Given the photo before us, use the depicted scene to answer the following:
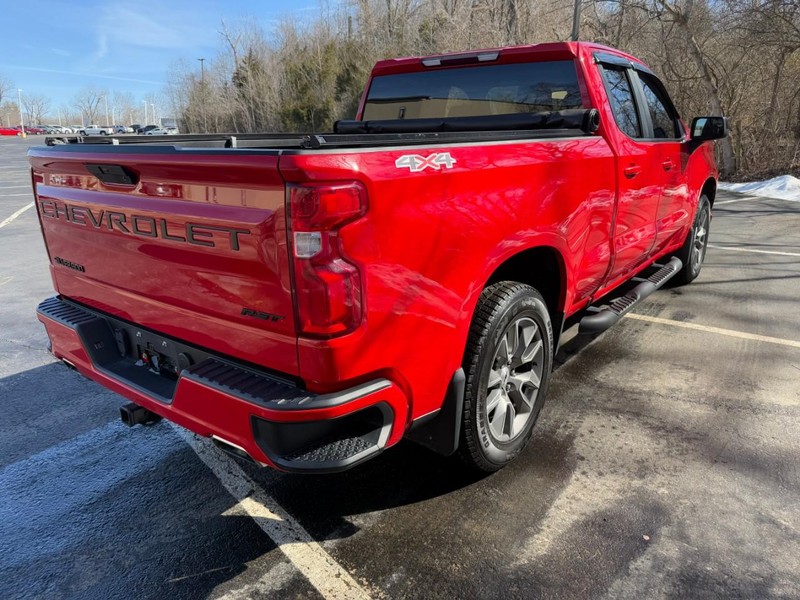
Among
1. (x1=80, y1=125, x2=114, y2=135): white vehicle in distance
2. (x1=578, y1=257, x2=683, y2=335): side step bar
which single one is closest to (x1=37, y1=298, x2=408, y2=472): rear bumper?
(x1=578, y1=257, x2=683, y2=335): side step bar

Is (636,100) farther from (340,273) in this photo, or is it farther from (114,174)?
(114,174)

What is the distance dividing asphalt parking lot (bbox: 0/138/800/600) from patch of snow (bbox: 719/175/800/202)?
1133 centimetres

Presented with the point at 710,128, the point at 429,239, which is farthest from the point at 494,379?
the point at 710,128

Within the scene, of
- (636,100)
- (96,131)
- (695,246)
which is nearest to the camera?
(636,100)

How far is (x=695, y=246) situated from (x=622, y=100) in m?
2.89

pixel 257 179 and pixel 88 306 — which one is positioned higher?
pixel 257 179

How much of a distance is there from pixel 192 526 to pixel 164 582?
13.5 inches

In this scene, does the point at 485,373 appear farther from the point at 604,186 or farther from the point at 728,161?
the point at 728,161

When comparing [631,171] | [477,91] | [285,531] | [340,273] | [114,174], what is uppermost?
[477,91]

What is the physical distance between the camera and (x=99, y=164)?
8.05 feet

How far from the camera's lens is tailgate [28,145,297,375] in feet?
6.43

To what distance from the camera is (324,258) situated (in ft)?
6.19

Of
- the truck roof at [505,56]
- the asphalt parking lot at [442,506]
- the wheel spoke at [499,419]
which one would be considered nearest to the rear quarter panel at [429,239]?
the wheel spoke at [499,419]

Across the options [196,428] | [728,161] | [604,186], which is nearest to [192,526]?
[196,428]
